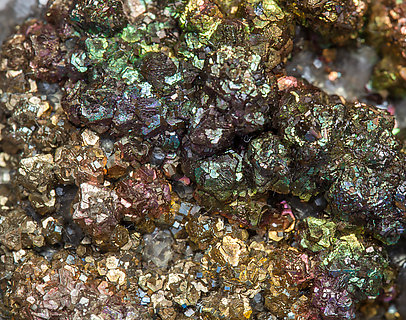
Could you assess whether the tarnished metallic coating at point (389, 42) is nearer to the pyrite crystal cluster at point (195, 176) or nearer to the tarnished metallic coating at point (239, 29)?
the pyrite crystal cluster at point (195, 176)

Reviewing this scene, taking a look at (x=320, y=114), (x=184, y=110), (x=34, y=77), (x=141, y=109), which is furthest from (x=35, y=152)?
(x=320, y=114)

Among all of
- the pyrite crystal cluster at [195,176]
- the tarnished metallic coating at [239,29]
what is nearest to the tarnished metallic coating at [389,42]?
the pyrite crystal cluster at [195,176]

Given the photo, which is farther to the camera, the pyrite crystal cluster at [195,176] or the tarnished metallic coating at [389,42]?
the tarnished metallic coating at [389,42]

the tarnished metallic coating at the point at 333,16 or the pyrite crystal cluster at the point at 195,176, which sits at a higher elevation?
the tarnished metallic coating at the point at 333,16

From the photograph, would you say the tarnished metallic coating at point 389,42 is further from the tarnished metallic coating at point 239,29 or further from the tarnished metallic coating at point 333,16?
the tarnished metallic coating at point 239,29

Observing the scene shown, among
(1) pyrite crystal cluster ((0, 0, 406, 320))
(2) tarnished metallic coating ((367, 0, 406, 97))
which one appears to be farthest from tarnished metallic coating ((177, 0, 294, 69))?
(2) tarnished metallic coating ((367, 0, 406, 97))

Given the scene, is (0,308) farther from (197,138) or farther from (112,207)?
(197,138)

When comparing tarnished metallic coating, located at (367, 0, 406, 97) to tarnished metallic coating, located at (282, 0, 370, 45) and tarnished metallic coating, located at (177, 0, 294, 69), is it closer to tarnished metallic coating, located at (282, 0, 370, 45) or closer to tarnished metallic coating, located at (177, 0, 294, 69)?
tarnished metallic coating, located at (282, 0, 370, 45)

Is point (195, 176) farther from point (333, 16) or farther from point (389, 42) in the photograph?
point (389, 42)

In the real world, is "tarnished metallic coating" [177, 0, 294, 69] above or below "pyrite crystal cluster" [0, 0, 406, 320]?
above
